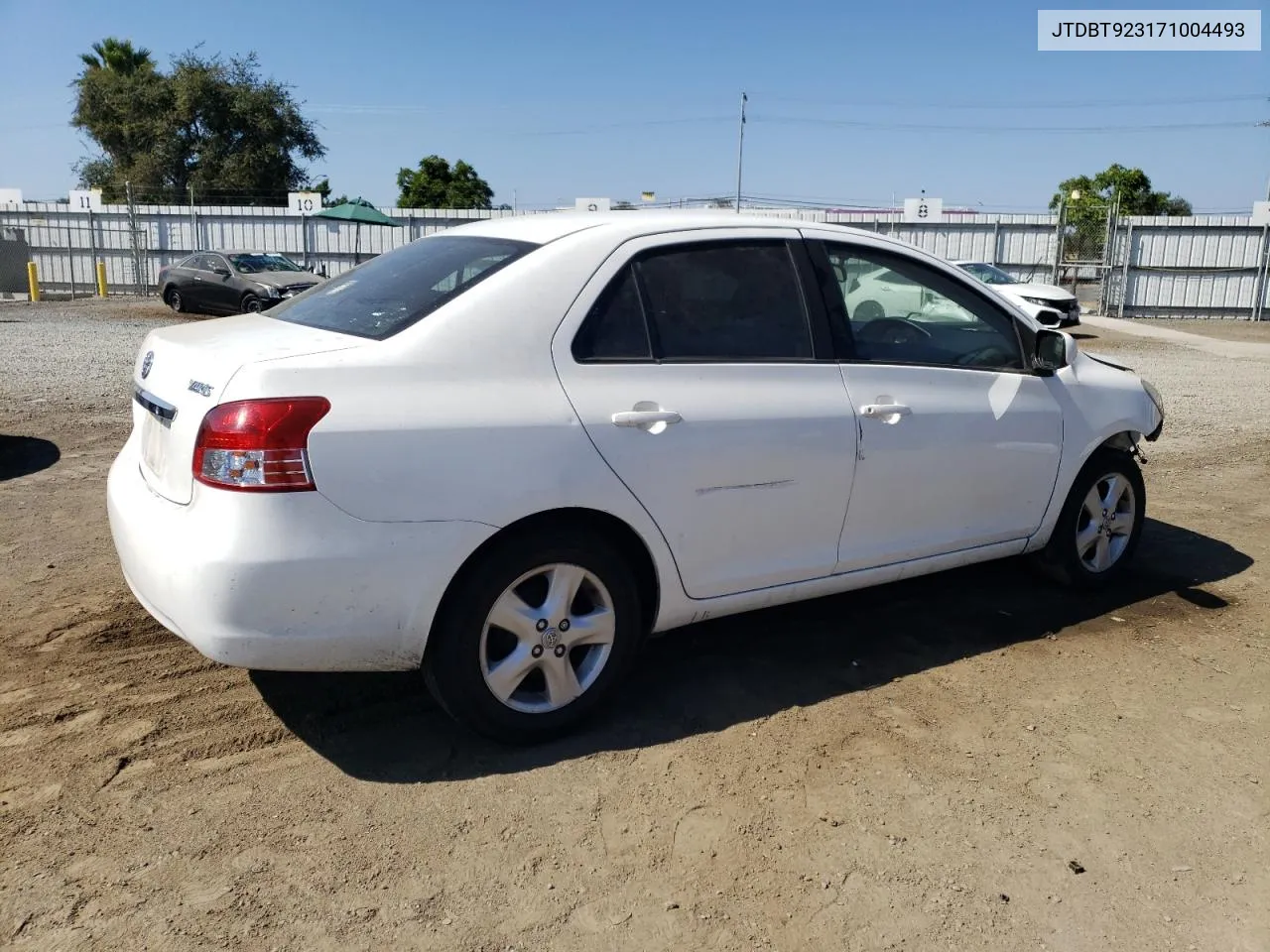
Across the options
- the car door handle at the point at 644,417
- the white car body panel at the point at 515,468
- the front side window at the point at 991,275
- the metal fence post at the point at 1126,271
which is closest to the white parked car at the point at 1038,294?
the front side window at the point at 991,275

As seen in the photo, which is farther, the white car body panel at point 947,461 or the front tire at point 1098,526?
the front tire at point 1098,526

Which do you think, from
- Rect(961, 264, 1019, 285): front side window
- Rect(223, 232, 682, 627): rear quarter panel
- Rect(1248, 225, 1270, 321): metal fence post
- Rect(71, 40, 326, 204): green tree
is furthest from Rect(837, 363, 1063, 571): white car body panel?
Rect(71, 40, 326, 204): green tree

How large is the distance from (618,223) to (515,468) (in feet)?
3.42

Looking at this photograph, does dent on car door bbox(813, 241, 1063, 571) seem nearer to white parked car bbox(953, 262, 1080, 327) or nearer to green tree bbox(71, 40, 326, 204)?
white parked car bbox(953, 262, 1080, 327)

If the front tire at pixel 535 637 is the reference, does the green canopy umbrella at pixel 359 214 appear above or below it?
above

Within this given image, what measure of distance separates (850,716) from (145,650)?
2666 mm

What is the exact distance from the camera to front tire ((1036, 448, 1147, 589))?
15.9 ft

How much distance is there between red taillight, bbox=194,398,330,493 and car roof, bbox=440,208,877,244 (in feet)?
3.60

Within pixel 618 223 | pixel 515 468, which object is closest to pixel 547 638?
pixel 515 468

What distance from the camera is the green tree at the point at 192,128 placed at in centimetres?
4175

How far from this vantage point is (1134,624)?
467cm

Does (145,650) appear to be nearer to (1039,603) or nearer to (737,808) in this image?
(737,808)

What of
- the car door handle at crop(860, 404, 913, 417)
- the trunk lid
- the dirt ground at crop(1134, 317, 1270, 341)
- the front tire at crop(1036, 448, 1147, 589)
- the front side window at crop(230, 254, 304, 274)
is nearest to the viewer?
the trunk lid

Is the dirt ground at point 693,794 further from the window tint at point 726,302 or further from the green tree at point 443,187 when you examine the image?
the green tree at point 443,187
